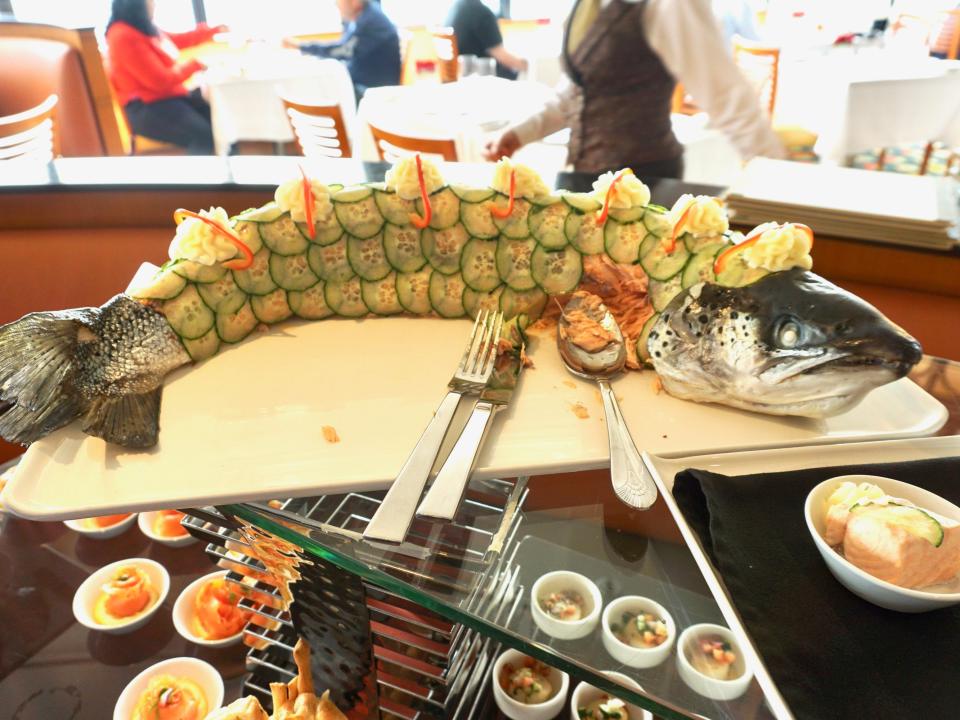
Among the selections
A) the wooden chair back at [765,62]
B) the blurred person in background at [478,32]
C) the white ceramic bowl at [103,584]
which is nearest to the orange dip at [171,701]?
the white ceramic bowl at [103,584]

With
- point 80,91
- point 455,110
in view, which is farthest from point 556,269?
point 80,91

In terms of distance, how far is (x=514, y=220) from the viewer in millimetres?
1200

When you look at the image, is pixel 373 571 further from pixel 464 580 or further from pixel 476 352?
pixel 476 352

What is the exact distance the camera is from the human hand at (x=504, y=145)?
1978mm

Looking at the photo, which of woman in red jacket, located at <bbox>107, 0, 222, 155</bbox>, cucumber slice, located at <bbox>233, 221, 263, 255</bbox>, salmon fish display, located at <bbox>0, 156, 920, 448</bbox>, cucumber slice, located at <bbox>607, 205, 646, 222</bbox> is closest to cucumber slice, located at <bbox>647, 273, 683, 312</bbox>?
salmon fish display, located at <bbox>0, 156, 920, 448</bbox>

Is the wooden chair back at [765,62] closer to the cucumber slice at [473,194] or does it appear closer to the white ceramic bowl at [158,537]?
the cucumber slice at [473,194]

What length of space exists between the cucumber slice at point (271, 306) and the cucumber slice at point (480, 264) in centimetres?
31

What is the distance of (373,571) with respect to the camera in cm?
71

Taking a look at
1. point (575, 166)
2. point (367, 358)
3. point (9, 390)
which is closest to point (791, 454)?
point (367, 358)

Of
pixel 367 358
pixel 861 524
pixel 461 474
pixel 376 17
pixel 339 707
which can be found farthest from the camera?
pixel 376 17

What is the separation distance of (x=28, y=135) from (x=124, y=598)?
2203 millimetres

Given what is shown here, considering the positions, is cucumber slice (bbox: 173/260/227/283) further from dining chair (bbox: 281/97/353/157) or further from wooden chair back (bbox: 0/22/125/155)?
wooden chair back (bbox: 0/22/125/155)

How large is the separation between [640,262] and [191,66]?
190 inches

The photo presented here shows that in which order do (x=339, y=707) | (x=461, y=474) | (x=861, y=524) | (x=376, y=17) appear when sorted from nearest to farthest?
1. (x=861, y=524)
2. (x=461, y=474)
3. (x=339, y=707)
4. (x=376, y=17)
